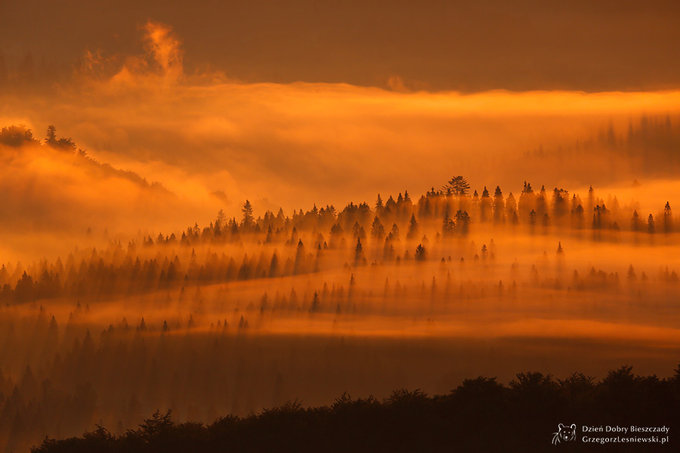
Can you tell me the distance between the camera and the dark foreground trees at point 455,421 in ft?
497

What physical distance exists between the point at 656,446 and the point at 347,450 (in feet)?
127

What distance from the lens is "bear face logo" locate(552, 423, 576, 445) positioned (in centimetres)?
14788

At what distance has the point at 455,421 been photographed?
158875 millimetres

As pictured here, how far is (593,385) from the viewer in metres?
165

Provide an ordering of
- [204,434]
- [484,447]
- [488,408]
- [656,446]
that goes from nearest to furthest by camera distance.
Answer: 1. [656,446]
2. [484,447]
3. [488,408]
4. [204,434]

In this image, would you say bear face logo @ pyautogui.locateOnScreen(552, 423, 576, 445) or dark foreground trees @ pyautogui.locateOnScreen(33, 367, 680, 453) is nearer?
bear face logo @ pyautogui.locateOnScreen(552, 423, 576, 445)

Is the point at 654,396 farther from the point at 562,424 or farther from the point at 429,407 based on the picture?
the point at 429,407

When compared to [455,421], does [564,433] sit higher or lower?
lower

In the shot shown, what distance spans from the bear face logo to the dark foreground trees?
81 centimetres

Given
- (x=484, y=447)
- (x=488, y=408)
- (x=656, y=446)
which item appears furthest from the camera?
(x=488, y=408)

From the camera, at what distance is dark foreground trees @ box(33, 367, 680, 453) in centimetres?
15162

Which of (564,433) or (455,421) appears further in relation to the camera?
(455,421)

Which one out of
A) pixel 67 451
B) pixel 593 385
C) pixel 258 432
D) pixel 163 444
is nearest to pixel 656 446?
pixel 593 385

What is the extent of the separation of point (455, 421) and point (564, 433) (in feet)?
50.2
